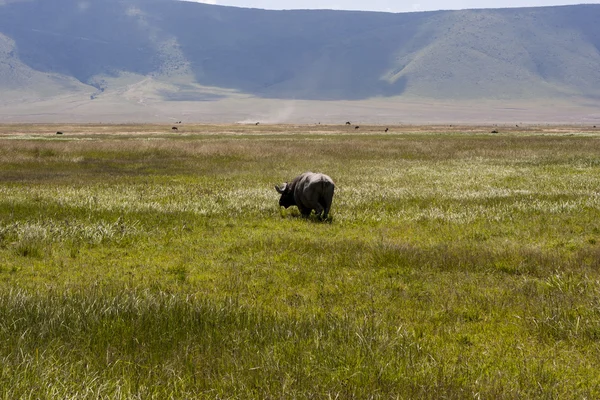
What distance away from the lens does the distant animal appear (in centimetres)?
1617

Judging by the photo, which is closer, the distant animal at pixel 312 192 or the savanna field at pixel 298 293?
the savanna field at pixel 298 293

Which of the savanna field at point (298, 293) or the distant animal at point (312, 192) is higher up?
the distant animal at point (312, 192)

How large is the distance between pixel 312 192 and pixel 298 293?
7151 mm

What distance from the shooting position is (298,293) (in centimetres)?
940

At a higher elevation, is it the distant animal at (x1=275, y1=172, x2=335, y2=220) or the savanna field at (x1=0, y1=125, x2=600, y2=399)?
the distant animal at (x1=275, y1=172, x2=335, y2=220)

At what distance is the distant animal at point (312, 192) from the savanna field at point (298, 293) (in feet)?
1.73

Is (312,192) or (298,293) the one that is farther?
(312,192)

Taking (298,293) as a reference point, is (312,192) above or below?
above

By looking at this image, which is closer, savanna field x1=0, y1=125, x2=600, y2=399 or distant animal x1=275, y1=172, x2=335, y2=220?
savanna field x1=0, y1=125, x2=600, y2=399

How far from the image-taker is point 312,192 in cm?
1628

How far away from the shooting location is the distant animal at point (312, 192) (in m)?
16.2

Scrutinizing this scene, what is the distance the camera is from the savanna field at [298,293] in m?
5.60

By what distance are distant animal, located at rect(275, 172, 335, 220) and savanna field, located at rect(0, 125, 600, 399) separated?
1.73 feet

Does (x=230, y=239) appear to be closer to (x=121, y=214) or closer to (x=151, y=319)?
(x=121, y=214)
